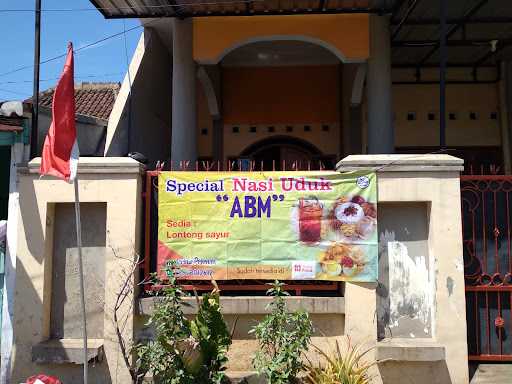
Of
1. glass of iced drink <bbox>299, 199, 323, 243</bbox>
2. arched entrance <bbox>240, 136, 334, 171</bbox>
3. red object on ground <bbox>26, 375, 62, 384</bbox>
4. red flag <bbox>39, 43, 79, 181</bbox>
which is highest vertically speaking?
arched entrance <bbox>240, 136, 334, 171</bbox>

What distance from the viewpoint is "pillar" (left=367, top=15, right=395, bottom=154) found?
29.3 feet

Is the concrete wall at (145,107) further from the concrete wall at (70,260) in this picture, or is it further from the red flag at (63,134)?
the red flag at (63,134)

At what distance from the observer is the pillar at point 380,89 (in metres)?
8.94

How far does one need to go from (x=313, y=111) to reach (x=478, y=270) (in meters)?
8.40

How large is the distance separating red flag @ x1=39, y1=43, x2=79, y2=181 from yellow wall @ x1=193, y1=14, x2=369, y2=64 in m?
4.49

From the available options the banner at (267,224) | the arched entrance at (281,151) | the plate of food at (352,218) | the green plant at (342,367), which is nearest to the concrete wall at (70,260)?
the banner at (267,224)

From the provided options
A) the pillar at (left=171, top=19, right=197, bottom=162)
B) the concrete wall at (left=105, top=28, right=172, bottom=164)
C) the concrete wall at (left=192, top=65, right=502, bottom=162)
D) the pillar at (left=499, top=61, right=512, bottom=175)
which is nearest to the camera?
the pillar at (left=171, top=19, right=197, bottom=162)

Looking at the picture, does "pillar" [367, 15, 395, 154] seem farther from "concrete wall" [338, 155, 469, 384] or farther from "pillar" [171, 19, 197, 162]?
"concrete wall" [338, 155, 469, 384]

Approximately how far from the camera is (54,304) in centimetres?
562

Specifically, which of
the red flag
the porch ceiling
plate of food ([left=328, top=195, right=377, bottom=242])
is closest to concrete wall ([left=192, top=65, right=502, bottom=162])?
the porch ceiling

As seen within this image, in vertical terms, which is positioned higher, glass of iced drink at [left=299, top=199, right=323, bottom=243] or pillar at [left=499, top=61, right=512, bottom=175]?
pillar at [left=499, top=61, right=512, bottom=175]

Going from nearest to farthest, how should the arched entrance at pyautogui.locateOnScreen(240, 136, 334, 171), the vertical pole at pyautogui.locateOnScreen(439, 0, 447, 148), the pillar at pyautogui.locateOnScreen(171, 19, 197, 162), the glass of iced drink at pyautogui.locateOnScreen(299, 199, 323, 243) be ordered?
the glass of iced drink at pyautogui.locateOnScreen(299, 199, 323, 243) → the vertical pole at pyautogui.locateOnScreen(439, 0, 447, 148) → the pillar at pyautogui.locateOnScreen(171, 19, 197, 162) → the arched entrance at pyautogui.locateOnScreen(240, 136, 334, 171)

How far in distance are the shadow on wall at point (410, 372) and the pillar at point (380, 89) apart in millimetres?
4494

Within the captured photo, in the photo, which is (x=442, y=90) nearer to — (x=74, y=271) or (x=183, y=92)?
(x=183, y=92)
